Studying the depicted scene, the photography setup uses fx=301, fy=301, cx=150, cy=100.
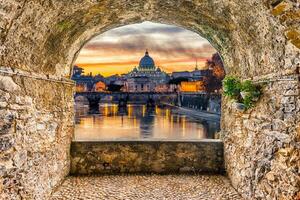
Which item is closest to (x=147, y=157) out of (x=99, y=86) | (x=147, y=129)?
(x=147, y=129)

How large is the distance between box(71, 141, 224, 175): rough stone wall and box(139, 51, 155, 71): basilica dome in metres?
116

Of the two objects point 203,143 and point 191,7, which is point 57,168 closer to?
point 203,143

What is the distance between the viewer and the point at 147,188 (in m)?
5.79

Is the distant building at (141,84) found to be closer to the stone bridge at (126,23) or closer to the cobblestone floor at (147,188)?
the cobblestone floor at (147,188)

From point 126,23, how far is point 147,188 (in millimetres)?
3434

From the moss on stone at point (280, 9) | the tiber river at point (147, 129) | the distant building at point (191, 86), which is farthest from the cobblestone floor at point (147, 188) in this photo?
the distant building at point (191, 86)

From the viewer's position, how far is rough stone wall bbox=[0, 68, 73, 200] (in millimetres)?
3561

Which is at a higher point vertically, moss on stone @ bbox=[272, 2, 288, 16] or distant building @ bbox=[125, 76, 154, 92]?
distant building @ bbox=[125, 76, 154, 92]

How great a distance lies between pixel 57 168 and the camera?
571cm

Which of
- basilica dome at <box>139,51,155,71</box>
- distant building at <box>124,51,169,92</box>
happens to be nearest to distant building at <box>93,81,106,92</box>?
distant building at <box>124,51,169,92</box>

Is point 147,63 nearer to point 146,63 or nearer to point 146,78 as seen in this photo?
point 146,63

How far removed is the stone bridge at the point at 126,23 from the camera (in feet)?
11.3

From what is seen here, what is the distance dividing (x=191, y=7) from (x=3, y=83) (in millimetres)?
3181

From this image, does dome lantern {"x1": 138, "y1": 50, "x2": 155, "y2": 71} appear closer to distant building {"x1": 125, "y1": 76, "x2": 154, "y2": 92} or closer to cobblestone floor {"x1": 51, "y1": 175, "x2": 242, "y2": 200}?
distant building {"x1": 125, "y1": 76, "x2": 154, "y2": 92}
